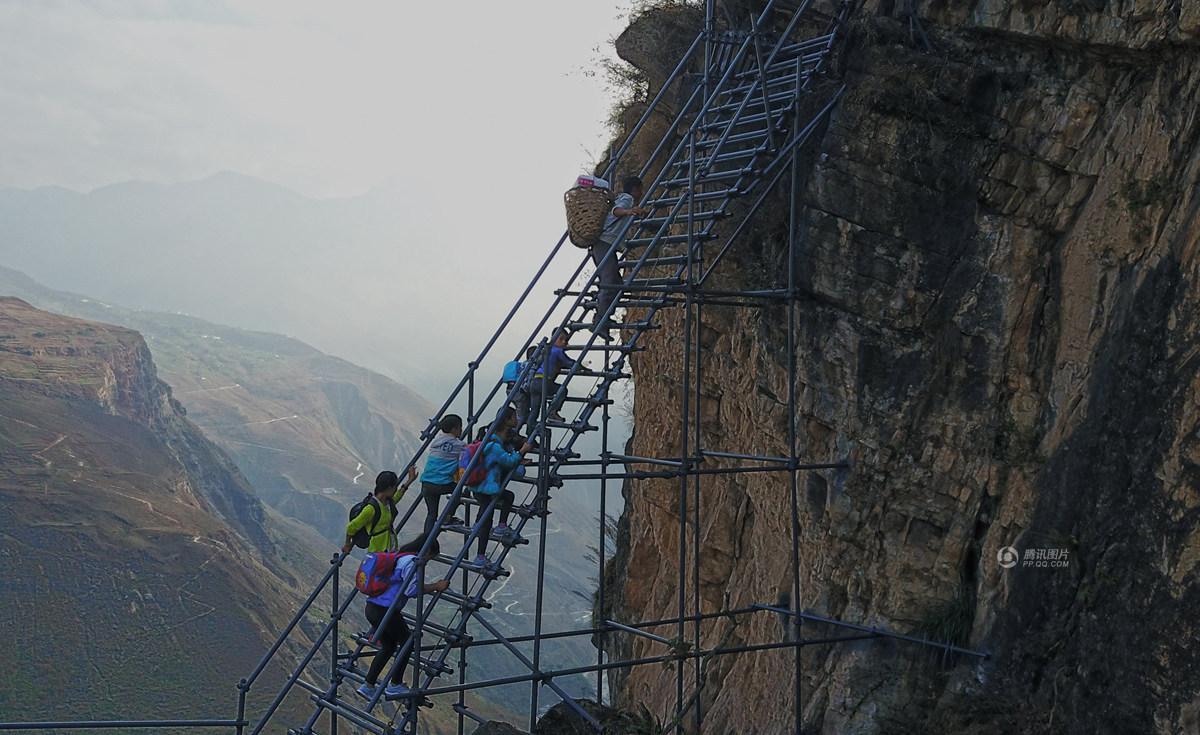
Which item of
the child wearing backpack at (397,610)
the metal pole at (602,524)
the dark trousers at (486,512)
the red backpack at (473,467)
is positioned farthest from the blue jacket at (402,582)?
the metal pole at (602,524)

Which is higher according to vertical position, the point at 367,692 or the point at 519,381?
the point at 519,381

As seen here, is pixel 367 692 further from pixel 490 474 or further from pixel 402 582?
pixel 490 474

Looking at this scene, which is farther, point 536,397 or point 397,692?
point 536,397

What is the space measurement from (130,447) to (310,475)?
5416 cm

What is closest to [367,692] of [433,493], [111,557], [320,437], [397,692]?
[397,692]

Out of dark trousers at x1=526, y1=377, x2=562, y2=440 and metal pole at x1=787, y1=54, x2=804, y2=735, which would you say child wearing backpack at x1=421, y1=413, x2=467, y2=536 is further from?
metal pole at x1=787, y1=54, x2=804, y2=735

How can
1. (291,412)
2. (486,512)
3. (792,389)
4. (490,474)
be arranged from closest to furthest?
(486,512) < (490,474) < (792,389) < (291,412)

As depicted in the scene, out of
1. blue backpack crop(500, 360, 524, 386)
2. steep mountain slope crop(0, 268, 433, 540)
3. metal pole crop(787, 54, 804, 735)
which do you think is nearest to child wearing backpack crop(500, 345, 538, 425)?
blue backpack crop(500, 360, 524, 386)

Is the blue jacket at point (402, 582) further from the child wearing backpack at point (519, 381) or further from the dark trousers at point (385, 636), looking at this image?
the child wearing backpack at point (519, 381)

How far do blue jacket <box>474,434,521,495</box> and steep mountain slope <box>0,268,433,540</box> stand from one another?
388 ft

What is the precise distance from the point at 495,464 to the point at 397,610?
59.9 inches

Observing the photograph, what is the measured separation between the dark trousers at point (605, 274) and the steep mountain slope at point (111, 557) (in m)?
45.8

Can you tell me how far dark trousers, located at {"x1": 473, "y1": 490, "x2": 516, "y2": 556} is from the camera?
30.0 ft

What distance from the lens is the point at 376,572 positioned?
873 centimetres
